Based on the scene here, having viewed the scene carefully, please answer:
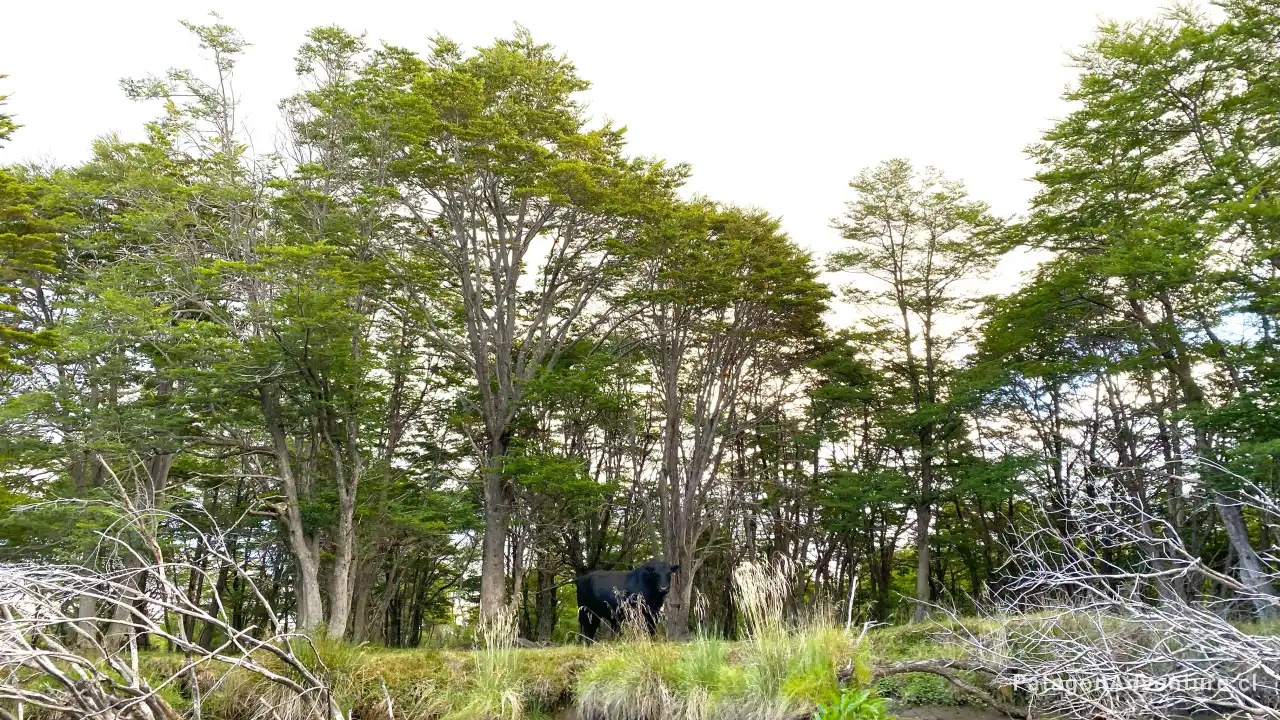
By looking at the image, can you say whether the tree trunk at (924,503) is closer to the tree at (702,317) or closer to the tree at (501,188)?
the tree at (702,317)

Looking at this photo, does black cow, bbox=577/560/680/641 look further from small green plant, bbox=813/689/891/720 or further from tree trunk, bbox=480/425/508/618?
small green plant, bbox=813/689/891/720

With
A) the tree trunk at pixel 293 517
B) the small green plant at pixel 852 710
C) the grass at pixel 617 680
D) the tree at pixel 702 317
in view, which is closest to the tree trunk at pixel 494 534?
the tree trunk at pixel 293 517

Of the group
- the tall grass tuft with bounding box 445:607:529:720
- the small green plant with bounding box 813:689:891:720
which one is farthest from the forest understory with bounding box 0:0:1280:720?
the small green plant with bounding box 813:689:891:720

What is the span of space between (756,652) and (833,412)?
475 inches

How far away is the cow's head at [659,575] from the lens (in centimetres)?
1025

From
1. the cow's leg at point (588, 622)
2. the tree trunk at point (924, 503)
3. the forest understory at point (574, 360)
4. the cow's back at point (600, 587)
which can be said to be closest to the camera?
the forest understory at point (574, 360)

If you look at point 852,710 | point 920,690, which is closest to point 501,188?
point 920,690

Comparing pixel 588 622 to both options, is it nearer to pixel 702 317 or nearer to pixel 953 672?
pixel 953 672

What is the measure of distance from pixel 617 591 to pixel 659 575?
2.13 ft

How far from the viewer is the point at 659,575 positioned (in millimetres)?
10297

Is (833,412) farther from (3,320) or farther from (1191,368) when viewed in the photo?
(3,320)

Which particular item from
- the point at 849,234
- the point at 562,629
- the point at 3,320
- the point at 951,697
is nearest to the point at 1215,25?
the point at 849,234

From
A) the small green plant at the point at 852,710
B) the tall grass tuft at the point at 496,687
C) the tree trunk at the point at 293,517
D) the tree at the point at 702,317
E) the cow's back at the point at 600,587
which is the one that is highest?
the tree at the point at 702,317

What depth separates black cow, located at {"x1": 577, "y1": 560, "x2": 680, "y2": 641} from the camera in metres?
10.3
